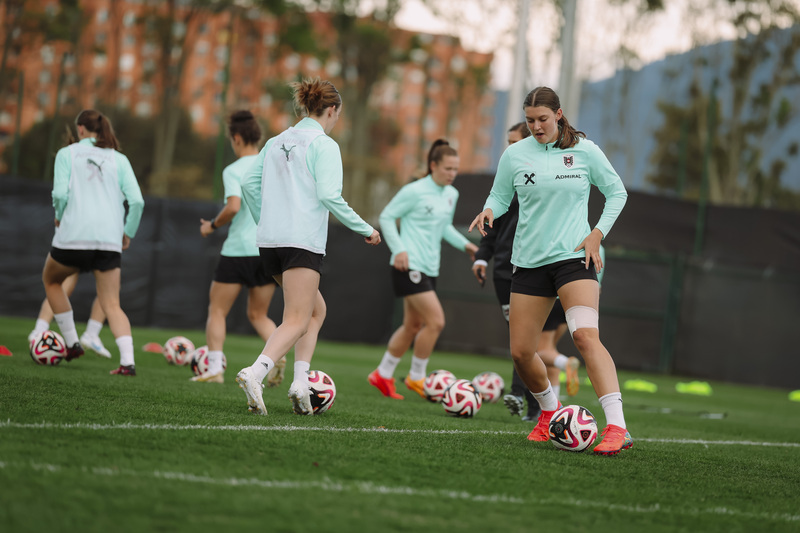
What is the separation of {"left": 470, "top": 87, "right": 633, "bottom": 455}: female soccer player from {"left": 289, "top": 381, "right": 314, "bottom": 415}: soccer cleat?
1358mm

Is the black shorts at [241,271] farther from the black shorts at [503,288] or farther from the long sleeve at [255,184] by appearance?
the black shorts at [503,288]

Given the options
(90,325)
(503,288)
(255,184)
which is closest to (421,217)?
(503,288)

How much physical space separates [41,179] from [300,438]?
11.5 metres

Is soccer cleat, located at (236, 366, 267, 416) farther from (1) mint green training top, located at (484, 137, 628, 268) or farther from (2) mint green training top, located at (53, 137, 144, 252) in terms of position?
(2) mint green training top, located at (53, 137, 144, 252)

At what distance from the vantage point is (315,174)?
227 inches

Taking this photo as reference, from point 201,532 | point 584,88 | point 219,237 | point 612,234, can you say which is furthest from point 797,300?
point 584,88

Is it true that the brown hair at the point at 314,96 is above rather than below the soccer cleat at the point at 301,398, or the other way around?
above

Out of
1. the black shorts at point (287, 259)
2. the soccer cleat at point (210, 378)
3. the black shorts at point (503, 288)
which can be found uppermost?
the black shorts at point (287, 259)

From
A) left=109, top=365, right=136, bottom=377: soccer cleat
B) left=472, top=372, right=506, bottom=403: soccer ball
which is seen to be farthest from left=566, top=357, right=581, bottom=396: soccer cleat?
left=109, top=365, right=136, bottom=377: soccer cleat

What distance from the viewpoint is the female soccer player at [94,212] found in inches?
292

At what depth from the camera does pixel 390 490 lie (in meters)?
3.82

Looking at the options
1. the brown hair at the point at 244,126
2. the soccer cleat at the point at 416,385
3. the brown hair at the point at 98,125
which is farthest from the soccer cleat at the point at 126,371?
the soccer cleat at the point at 416,385

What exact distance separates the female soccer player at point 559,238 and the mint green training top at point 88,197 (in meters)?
3.39

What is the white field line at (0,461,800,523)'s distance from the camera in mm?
3646
